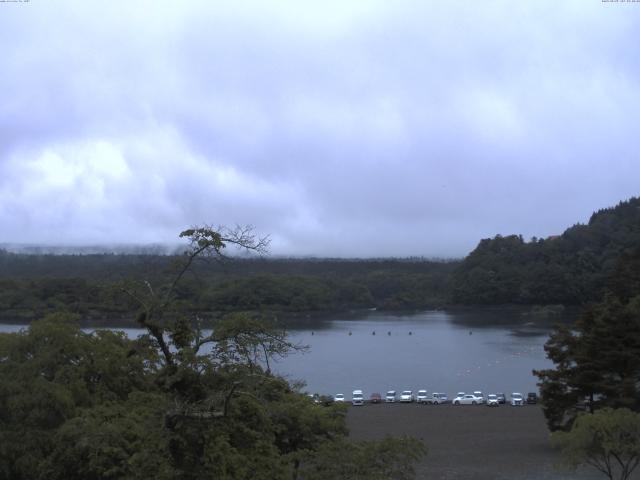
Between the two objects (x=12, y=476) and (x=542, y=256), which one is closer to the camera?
(x=12, y=476)

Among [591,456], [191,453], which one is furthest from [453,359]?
[191,453]

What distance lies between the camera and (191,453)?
4.94 m

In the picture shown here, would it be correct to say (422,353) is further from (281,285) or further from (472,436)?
(472,436)

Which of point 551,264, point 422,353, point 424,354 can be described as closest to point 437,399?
point 424,354

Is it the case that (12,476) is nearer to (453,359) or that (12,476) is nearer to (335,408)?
(335,408)

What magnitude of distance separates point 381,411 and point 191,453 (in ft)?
65.5

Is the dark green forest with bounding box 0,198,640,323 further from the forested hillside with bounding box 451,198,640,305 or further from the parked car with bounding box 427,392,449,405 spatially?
the parked car with bounding box 427,392,449,405

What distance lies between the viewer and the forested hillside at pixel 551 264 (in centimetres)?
6788

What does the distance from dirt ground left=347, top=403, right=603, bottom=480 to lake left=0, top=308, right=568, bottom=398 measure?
4.32 m

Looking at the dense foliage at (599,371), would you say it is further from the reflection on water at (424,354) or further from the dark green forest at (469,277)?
the dark green forest at (469,277)

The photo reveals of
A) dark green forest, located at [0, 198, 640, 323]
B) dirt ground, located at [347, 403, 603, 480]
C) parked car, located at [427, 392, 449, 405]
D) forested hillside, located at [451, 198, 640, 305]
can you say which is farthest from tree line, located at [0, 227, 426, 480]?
forested hillside, located at [451, 198, 640, 305]

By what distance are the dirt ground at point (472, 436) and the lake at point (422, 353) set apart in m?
4.32

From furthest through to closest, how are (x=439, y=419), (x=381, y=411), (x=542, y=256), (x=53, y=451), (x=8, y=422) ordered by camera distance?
1. (x=542, y=256)
2. (x=381, y=411)
3. (x=439, y=419)
4. (x=8, y=422)
5. (x=53, y=451)

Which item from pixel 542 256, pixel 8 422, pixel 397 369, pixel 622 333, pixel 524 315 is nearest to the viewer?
pixel 8 422
